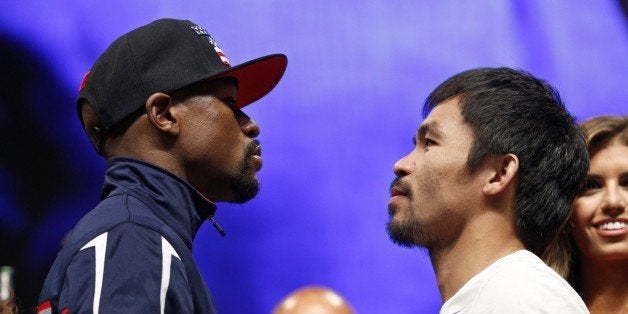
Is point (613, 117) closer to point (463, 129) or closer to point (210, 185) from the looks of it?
point (463, 129)

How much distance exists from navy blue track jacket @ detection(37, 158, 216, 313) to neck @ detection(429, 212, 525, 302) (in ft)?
1.41

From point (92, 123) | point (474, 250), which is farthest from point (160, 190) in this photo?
point (474, 250)

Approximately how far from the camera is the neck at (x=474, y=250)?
5.62 ft

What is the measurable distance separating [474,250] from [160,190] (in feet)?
1.88

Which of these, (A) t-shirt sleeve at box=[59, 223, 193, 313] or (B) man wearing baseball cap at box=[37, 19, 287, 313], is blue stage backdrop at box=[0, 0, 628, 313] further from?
(A) t-shirt sleeve at box=[59, 223, 193, 313]

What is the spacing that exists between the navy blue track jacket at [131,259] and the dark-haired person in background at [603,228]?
41.8 inches

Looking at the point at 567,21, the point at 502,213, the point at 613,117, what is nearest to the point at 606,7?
the point at 567,21

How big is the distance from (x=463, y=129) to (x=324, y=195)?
1.09m

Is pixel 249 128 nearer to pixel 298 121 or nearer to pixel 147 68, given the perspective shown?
pixel 147 68

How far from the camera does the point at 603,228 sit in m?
2.29

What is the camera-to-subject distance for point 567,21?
312 centimetres

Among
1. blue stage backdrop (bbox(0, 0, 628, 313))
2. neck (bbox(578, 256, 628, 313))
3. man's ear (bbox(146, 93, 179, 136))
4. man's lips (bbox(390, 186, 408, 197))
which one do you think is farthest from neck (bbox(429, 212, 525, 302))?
blue stage backdrop (bbox(0, 0, 628, 313))

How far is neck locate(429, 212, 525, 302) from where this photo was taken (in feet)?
5.62

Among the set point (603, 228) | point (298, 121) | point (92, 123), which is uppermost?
point (92, 123)
